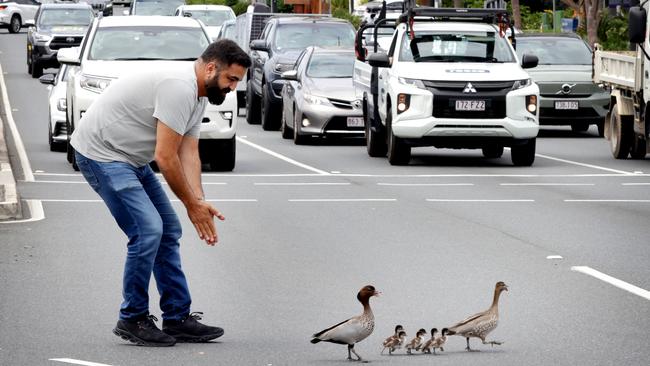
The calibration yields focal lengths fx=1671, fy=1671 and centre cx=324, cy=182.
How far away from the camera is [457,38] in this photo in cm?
2323

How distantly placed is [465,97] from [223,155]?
11.1 feet

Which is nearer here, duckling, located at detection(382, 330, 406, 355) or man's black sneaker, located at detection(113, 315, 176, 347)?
duckling, located at detection(382, 330, 406, 355)

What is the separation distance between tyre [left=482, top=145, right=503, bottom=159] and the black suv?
6158mm

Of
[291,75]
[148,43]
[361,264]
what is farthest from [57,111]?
[361,264]

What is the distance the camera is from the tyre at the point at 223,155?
2106 cm

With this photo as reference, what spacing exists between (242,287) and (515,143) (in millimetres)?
11529

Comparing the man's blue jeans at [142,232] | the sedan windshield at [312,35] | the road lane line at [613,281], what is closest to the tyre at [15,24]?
the sedan windshield at [312,35]

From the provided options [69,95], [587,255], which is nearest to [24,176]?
[69,95]

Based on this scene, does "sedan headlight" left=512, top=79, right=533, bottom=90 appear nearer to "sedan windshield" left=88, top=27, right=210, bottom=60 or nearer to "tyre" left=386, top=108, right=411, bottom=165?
"tyre" left=386, top=108, right=411, bottom=165

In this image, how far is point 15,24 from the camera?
7469 centimetres

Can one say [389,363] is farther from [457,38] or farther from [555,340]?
[457,38]

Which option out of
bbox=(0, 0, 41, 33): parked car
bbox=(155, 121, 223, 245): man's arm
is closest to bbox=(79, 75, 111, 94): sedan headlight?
bbox=(155, 121, 223, 245): man's arm

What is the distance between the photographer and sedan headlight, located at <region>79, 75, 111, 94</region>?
20.4m

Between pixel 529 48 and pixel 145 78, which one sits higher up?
pixel 145 78
